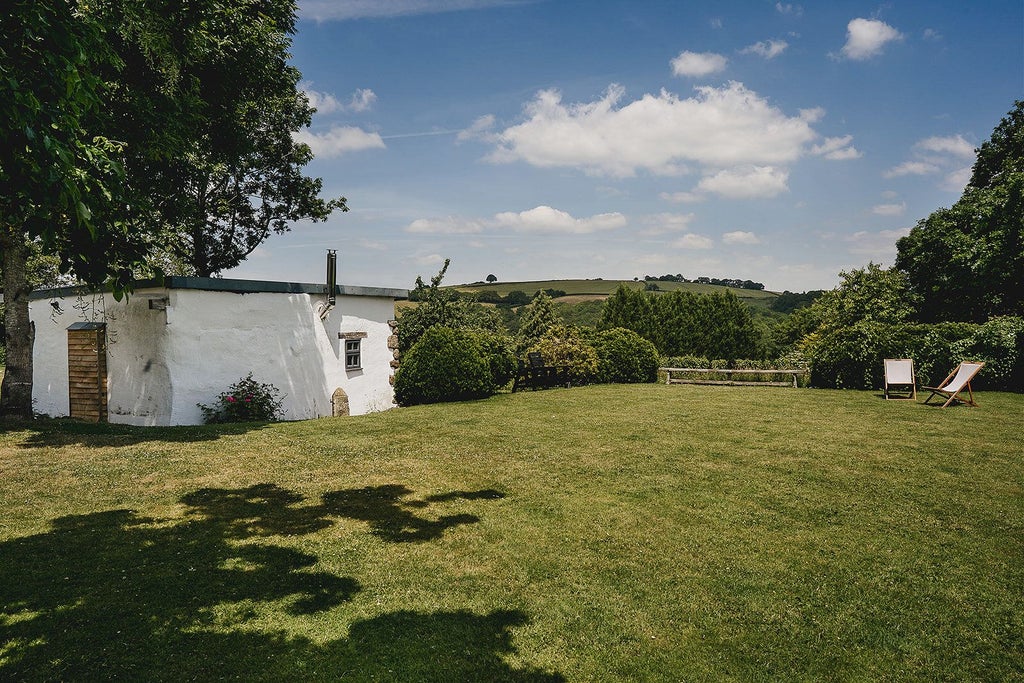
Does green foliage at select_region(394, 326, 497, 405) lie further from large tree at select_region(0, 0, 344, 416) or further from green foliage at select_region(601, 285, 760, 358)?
green foliage at select_region(601, 285, 760, 358)

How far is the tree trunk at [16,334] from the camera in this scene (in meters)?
10.8

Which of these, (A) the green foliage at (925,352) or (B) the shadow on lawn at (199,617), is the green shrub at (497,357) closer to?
(A) the green foliage at (925,352)

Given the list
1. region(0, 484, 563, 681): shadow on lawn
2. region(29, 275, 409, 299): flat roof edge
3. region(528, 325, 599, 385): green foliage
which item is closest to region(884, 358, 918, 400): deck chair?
region(528, 325, 599, 385): green foliage

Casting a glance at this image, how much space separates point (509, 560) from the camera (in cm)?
512

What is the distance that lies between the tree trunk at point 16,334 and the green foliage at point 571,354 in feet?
46.5

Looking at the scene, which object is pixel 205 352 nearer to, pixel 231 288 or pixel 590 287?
pixel 231 288

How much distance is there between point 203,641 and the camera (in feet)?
12.2

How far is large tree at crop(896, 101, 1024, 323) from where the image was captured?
21.0m

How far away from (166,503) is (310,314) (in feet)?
28.2

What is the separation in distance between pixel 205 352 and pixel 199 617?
9960 mm

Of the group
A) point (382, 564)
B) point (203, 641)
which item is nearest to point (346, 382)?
point (382, 564)

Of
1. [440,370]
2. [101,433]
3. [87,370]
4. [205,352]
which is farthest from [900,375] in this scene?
[87,370]

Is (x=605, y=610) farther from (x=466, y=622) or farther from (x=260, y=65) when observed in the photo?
(x=260, y=65)

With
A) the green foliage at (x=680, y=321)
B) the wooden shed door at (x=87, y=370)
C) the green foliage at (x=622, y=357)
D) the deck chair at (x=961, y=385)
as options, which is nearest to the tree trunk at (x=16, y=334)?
the wooden shed door at (x=87, y=370)
